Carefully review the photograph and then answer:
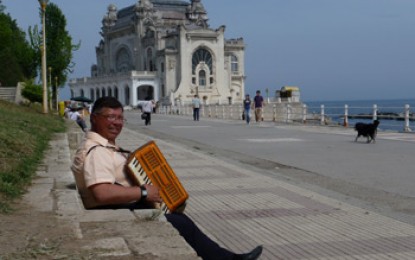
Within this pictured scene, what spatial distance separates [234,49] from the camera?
93.4 meters

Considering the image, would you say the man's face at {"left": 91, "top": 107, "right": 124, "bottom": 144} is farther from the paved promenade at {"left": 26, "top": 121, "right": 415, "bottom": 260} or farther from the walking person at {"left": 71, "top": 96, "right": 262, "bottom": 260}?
the paved promenade at {"left": 26, "top": 121, "right": 415, "bottom": 260}

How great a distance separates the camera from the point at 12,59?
53719mm

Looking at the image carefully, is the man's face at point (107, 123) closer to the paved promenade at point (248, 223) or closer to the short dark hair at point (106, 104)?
the short dark hair at point (106, 104)

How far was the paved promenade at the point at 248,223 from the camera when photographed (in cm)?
382

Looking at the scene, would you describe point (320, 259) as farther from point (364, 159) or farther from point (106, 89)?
point (106, 89)

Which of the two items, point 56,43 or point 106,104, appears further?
point 56,43

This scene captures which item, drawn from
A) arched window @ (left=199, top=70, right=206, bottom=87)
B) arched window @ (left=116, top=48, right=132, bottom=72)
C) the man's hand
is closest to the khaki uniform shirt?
the man's hand

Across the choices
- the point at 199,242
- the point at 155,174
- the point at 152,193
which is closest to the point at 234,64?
the point at 155,174

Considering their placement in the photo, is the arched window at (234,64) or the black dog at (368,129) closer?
the black dog at (368,129)

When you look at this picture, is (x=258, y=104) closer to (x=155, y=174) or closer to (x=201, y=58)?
(x=155, y=174)

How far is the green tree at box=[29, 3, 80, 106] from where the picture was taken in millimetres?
56438

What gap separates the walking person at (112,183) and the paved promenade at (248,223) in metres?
0.13

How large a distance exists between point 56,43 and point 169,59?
2960cm

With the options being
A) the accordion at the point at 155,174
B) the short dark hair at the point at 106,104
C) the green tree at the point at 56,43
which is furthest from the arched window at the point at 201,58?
the accordion at the point at 155,174
